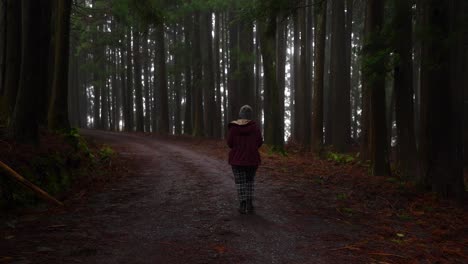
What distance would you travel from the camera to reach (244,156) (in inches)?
283

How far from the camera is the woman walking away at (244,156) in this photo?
→ 7.21m

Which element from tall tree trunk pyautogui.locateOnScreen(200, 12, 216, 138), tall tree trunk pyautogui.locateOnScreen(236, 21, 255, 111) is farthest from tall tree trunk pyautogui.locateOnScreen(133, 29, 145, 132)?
tall tree trunk pyautogui.locateOnScreen(236, 21, 255, 111)

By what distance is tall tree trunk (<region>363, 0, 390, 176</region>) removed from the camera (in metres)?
9.63

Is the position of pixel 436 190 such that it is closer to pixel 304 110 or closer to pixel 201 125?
pixel 304 110

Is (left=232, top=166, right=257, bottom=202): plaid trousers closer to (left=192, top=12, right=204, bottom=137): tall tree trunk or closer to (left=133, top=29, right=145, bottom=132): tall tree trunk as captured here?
(left=192, top=12, right=204, bottom=137): tall tree trunk

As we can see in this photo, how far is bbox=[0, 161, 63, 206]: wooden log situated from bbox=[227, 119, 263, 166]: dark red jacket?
3.15m

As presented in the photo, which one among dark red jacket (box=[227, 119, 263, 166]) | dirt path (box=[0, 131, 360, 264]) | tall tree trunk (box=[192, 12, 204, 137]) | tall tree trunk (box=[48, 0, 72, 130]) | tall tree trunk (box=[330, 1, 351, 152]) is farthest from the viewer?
tall tree trunk (box=[192, 12, 204, 137])

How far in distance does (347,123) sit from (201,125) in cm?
972

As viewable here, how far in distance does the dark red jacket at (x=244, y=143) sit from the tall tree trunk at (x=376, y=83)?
375 centimetres

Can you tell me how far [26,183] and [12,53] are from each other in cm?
566

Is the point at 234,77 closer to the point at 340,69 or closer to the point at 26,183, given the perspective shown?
the point at 340,69

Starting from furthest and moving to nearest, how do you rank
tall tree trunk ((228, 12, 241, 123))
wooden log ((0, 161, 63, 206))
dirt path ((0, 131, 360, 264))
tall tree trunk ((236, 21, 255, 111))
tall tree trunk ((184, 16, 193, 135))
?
tall tree trunk ((184, 16, 193, 135)) → tall tree trunk ((228, 12, 241, 123)) → tall tree trunk ((236, 21, 255, 111)) → wooden log ((0, 161, 63, 206)) → dirt path ((0, 131, 360, 264))

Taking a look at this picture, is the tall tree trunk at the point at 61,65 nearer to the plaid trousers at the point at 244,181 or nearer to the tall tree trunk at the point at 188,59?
the plaid trousers at the point at 244,181

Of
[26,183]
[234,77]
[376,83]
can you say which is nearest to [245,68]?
[234,77]
